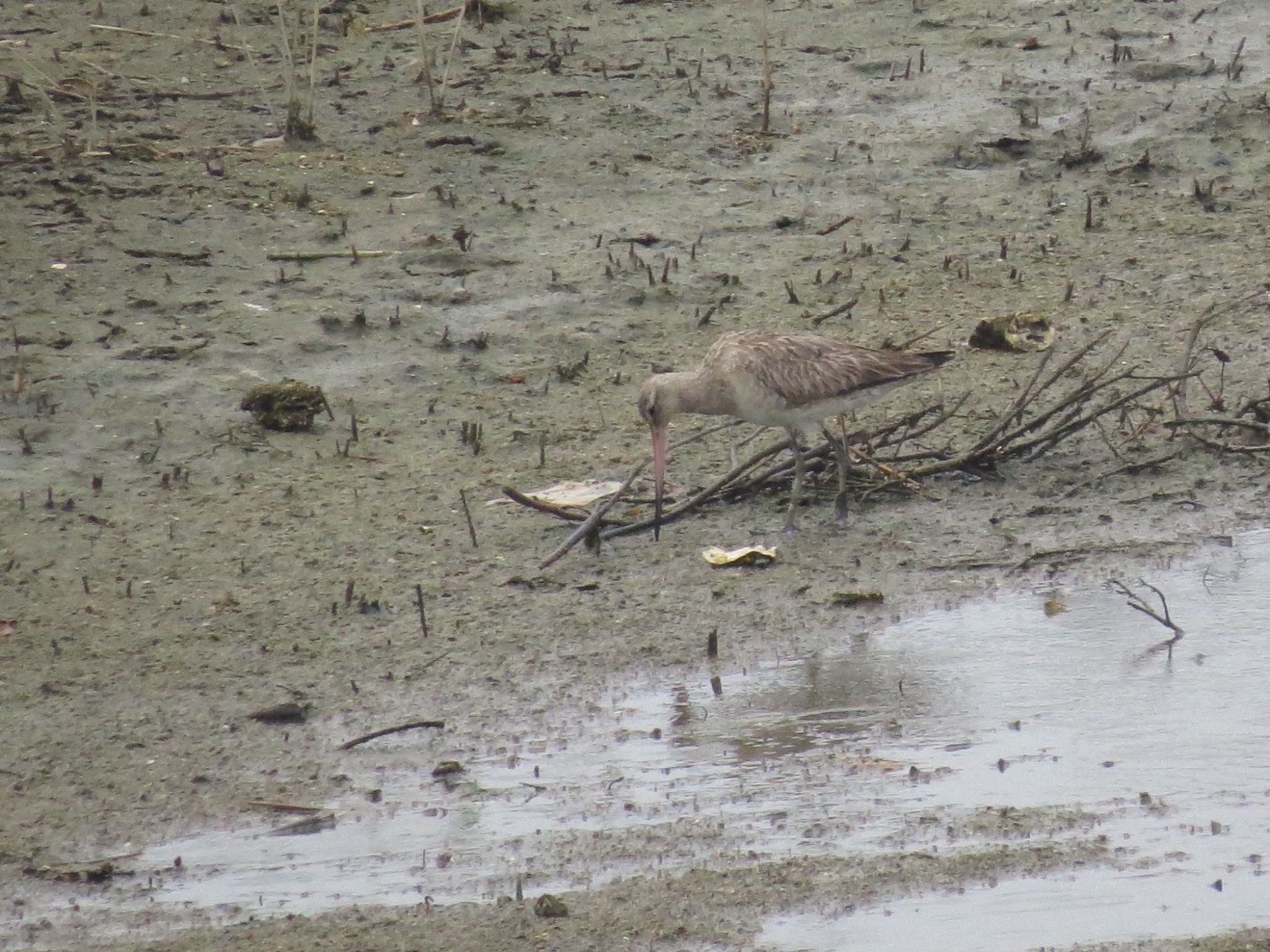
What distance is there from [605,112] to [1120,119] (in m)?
3.16

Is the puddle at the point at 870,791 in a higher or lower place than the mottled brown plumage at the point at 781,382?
lower

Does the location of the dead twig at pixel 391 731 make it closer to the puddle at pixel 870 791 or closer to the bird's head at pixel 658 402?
the puddle at pixel 870 791

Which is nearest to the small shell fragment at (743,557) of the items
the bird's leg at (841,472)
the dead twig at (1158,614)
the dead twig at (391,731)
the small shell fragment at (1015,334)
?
the bird's leg at (841,472)

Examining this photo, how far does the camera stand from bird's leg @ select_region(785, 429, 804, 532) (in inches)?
310

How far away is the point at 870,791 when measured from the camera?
5.87 m

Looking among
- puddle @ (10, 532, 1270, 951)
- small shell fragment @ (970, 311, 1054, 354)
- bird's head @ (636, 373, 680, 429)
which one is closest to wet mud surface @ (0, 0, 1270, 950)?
puddle @ (10, 532, 1270, 951)

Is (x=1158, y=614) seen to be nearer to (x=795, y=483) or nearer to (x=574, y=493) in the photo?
(x=795, y=483)

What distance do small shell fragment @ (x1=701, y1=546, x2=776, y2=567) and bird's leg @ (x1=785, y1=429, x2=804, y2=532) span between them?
30 centimetres

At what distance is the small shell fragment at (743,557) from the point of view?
753 cm

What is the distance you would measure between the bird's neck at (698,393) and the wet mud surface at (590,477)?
0.47 meters

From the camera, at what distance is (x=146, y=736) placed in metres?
6.30

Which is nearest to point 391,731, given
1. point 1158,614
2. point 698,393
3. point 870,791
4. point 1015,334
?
point 870,791

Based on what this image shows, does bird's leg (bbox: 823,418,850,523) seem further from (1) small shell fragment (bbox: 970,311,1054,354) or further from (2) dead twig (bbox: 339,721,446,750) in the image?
(2) dead twig (bbox: 339,721,446,750)

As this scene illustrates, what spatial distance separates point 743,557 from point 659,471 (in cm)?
56
